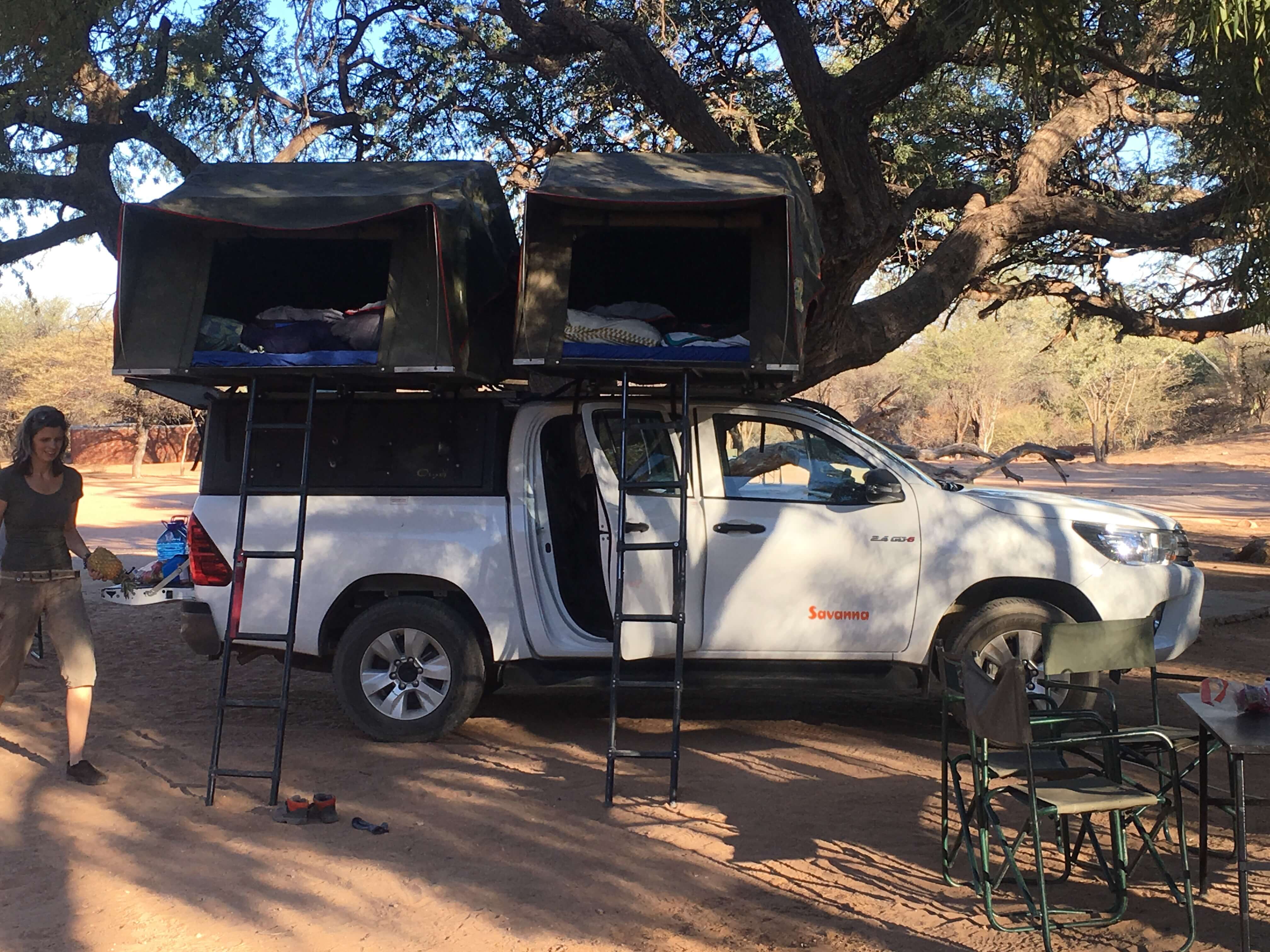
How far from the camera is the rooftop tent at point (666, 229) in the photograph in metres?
5.86

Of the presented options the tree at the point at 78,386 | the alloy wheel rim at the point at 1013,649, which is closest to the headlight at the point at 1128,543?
the alloy wheel rim at the point at 1013,649

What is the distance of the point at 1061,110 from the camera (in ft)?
34.7

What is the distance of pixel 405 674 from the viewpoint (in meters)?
6.48

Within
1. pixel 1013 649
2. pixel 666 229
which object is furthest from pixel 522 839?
pixel 666 229

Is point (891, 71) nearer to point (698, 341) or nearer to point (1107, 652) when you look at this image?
point (698, 341)

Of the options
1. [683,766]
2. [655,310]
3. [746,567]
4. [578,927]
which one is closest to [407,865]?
[578,927]

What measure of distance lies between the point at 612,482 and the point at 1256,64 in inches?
140

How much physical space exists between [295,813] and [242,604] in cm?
151

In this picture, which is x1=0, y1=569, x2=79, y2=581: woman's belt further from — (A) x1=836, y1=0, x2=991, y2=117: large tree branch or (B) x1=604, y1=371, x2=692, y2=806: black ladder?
(A) x1=836, y1=0, x2=991, y2=117: large tree branch

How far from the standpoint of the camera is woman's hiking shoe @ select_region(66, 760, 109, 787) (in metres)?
5.69

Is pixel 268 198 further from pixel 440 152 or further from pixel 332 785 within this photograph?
pixel 440 152

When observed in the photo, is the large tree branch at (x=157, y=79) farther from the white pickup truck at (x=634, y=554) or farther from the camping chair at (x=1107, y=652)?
the camping chair at (x=1107, y=652)

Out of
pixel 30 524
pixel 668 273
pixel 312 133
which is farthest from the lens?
pixel 312 133

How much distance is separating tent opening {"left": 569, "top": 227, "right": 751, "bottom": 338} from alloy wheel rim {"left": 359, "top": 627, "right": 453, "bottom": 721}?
2340 millimetres
